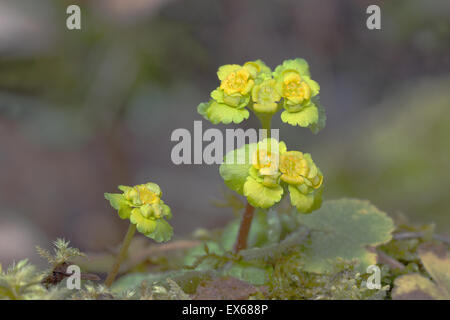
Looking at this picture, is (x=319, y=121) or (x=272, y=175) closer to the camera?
(x=272, y=175)

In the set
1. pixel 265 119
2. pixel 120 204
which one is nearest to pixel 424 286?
pixel 265 119

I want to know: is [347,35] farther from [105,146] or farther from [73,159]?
[73,159]

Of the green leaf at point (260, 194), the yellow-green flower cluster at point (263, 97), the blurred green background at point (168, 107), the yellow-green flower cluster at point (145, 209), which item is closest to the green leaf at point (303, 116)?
the yellow-green flower cluster at point (263, 97)

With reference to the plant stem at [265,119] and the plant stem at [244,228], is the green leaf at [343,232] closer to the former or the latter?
the plant stem at [244,228]

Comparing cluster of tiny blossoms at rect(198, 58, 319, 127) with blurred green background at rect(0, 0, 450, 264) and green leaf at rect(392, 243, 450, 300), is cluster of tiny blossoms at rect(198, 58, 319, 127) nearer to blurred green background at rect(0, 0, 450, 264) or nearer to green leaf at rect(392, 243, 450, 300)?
green leaf at rect(392, 243, 450, 300)

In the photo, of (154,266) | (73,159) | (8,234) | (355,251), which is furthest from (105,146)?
(355,251)

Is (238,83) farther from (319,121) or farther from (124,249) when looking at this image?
(124,249)

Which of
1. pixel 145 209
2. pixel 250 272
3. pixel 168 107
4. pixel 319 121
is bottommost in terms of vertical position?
pixel 250 272

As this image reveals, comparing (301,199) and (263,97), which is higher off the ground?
(263,97)
